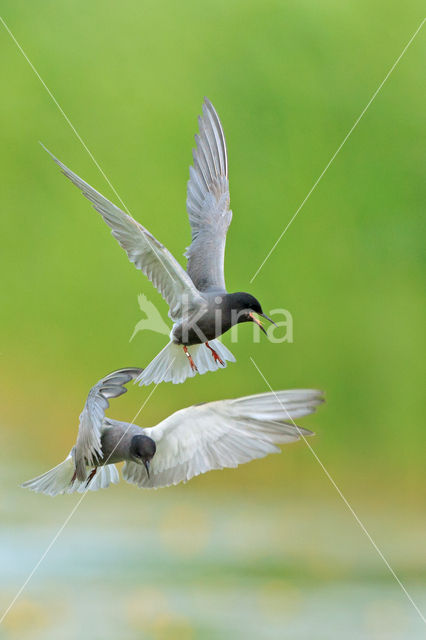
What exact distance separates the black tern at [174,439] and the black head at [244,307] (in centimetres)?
19

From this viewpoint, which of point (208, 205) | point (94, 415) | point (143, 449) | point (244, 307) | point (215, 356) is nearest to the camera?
point (94, 415)

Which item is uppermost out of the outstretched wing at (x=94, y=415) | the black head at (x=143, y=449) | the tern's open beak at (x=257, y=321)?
the tern's open beak at (x=257, y=321)

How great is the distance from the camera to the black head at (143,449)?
113cm

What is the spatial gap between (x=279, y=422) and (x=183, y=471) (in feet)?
0.77

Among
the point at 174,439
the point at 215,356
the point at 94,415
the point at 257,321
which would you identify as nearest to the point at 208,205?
the point at 215,356

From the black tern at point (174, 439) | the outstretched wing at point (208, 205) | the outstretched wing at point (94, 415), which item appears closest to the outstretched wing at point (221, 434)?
the black tern at point (174, 439)

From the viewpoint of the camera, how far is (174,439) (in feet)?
3.89

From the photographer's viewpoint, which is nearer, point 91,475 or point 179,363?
point 91,475

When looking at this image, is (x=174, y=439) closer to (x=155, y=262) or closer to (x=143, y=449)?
(x=143, y=449)

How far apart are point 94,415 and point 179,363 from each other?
13.9 inches

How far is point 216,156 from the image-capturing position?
1698mm

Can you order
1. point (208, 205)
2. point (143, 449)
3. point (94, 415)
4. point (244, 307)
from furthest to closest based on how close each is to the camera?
point (208, 205), point (244, 307), point (143, 449), point (94, 415)

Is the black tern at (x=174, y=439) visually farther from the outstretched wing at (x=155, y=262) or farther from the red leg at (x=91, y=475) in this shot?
the outstretched wing at (x=155, y=262)

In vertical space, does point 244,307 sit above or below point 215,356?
above
